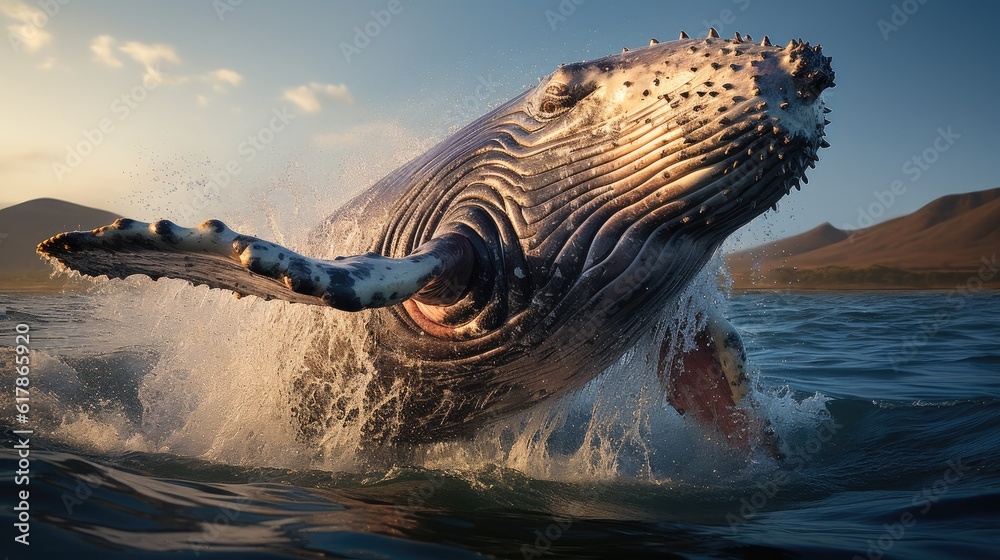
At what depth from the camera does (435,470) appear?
224 inches

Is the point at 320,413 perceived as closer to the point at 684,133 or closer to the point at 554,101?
the point at 554,101

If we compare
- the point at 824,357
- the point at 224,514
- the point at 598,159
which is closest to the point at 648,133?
the point at 598,159

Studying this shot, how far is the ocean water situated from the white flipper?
4.26 feet

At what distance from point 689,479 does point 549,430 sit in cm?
122

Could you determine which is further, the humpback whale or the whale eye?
the whale eye

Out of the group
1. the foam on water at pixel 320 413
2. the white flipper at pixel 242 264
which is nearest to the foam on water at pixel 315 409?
the foam on water at pixel 320 413

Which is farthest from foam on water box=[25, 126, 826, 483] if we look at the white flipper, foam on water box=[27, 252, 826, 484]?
the white flipper

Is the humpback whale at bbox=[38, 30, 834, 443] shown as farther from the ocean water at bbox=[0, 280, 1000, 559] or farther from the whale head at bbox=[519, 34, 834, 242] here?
the ocean water at bbox=[0, 280, 1000, 559]

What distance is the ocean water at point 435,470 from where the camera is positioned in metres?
3.77

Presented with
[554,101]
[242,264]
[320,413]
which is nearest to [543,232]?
[554,101]

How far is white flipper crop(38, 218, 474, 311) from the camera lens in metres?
3.80

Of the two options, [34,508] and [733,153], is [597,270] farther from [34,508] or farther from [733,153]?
[34,508]

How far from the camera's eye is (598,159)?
472 centimetres

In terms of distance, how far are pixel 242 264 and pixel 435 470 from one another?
8.62 ft
